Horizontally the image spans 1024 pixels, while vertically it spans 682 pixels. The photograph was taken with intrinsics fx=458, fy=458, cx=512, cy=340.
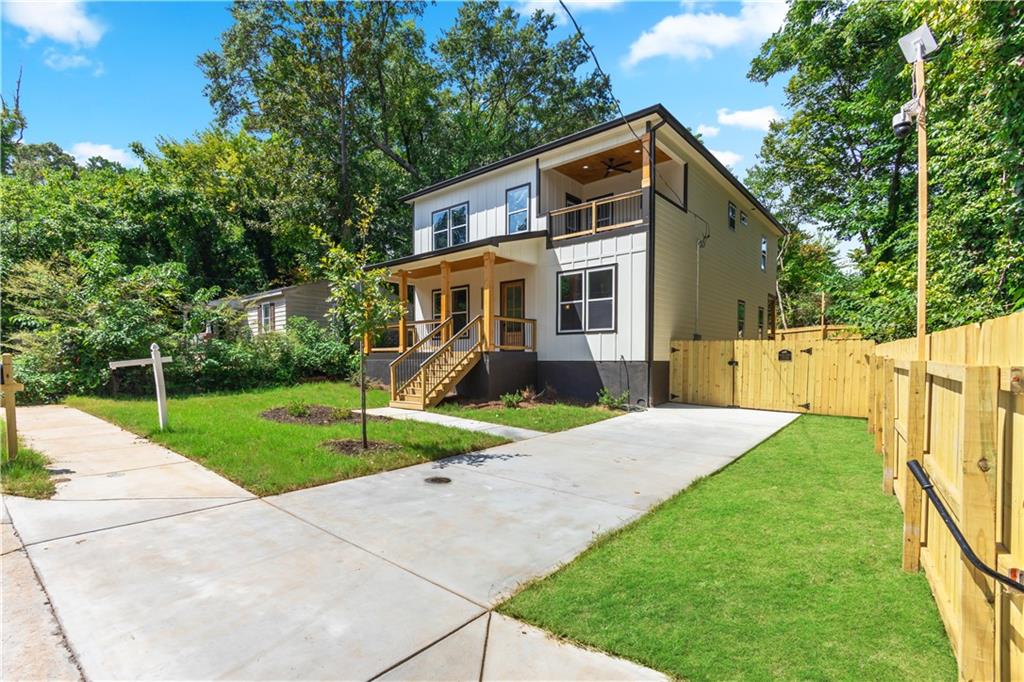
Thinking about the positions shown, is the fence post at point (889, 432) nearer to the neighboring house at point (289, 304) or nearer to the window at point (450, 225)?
the window at point (450, 225)

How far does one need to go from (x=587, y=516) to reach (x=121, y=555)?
3885 mm

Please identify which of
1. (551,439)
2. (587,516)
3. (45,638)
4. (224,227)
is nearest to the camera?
(45,638)

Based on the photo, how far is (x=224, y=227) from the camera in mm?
26359

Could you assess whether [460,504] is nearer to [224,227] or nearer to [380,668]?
[380,668]

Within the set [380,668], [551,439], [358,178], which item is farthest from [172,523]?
[358,178]

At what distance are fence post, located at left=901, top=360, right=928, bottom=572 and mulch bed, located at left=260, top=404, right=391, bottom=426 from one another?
27.7ft

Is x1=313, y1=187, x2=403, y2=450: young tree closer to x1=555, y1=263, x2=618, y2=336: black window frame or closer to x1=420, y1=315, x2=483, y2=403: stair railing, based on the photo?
x1=420, y1=315, x2=483, y2=403: stair railing

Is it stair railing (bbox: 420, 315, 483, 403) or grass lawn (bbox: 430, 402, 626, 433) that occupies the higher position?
stair railing (bbox: 420, 315, 483, 403)

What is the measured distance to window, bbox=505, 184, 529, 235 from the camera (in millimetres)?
15180

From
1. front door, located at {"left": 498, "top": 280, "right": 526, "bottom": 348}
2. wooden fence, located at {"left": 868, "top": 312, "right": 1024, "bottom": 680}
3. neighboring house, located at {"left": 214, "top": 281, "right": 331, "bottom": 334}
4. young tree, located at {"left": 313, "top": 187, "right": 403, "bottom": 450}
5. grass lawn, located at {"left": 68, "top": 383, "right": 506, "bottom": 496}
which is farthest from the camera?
neighboring house, located at {"left": 214, "top": 281, "right": 331, "bottom": 334}

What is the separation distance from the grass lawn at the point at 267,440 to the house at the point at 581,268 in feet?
12.1

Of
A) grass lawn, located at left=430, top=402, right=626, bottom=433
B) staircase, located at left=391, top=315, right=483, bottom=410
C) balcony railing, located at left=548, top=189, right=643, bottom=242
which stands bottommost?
grass lawn, located at left=430, top=402, right=626, bottom=433

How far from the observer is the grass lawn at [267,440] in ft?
19.0

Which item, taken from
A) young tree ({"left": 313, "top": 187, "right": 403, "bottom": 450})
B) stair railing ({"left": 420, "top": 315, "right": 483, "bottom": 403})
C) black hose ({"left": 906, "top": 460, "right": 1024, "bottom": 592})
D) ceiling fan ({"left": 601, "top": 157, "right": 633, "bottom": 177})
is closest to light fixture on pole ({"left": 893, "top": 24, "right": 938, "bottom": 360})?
black hose ({"left": 906, "top": 460, "right": 1024, "bottom": 592})
